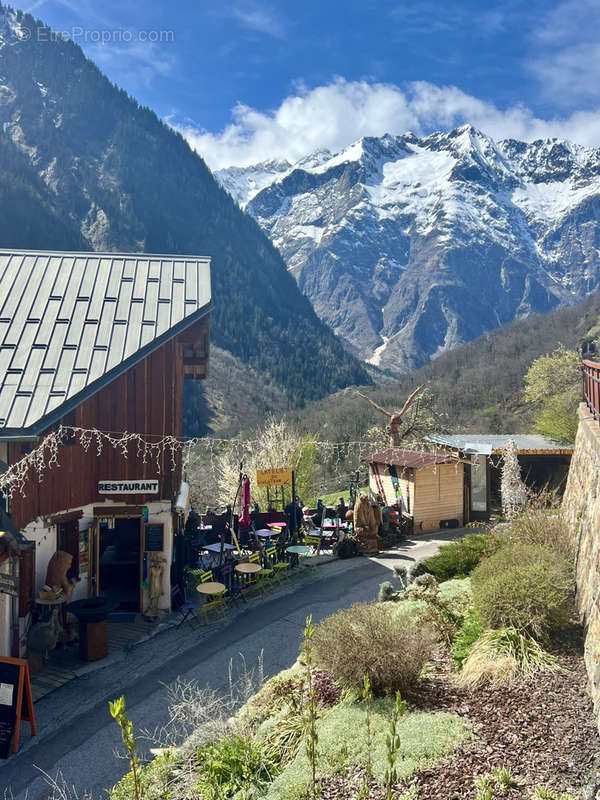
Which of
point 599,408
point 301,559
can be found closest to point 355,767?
point 599,408

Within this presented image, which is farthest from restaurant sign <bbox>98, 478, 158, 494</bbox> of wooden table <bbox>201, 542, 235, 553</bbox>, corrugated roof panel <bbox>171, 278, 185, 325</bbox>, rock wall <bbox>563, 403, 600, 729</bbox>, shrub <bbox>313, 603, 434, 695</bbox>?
rock wall <bbox>563, 403, 600, 729</bbox>

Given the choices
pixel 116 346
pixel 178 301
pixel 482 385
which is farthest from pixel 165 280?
pixel 482 385

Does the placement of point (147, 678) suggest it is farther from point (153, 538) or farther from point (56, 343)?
point (56, 343)

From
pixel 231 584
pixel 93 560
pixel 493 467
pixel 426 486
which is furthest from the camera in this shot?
pixel 493 467

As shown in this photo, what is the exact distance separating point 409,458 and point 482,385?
198 ft

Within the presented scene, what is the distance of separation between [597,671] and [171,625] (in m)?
9.68

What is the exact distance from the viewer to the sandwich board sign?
9157mm

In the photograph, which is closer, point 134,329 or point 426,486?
point 134,329

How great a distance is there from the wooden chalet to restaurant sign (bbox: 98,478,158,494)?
22mm

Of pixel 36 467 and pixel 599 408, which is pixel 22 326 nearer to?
pixel 36 467

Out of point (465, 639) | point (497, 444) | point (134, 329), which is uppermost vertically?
point (134, 329)

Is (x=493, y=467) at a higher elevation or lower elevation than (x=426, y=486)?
higher

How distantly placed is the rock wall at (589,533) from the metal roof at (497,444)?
915cm

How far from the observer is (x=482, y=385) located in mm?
80062
